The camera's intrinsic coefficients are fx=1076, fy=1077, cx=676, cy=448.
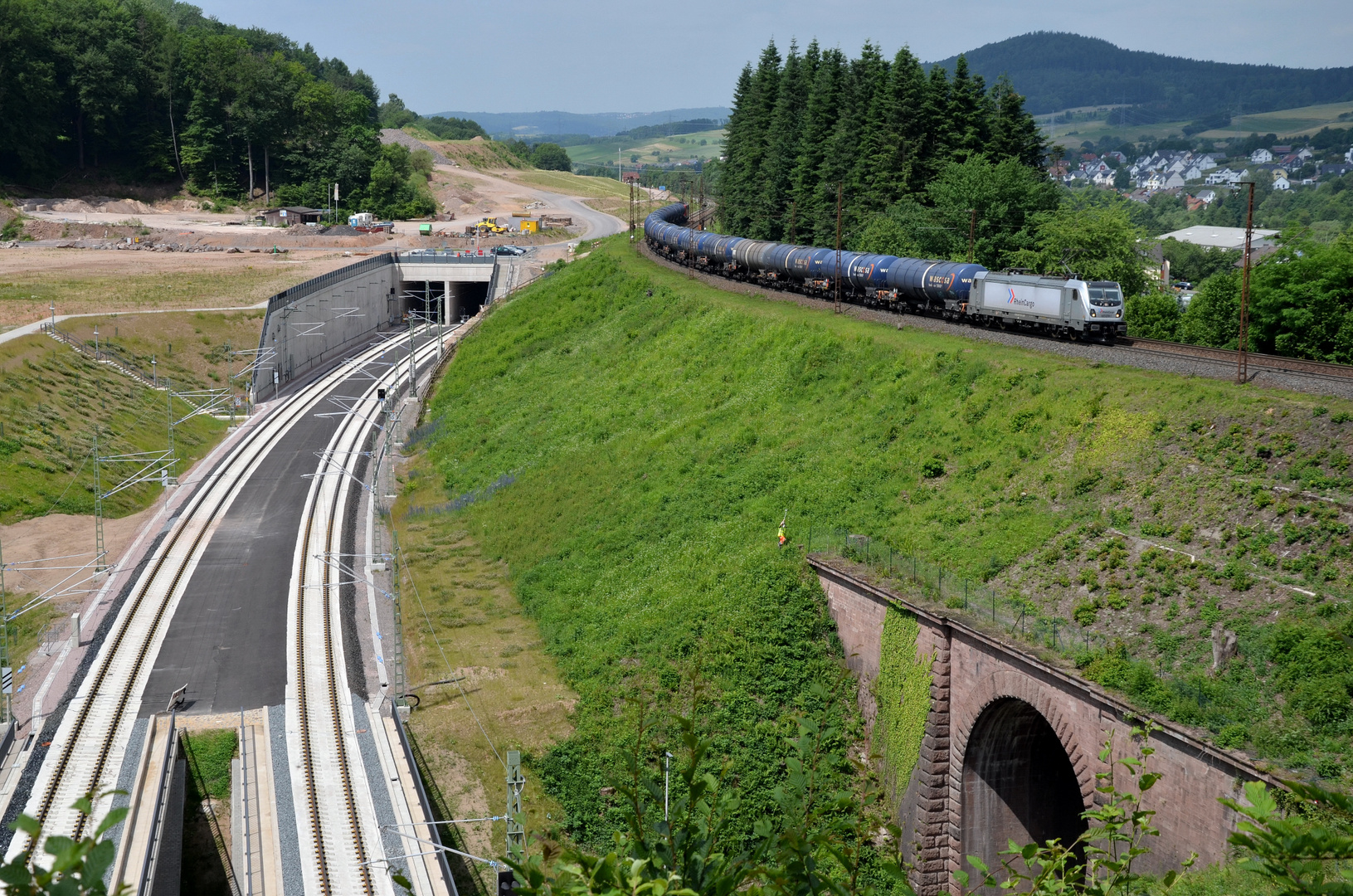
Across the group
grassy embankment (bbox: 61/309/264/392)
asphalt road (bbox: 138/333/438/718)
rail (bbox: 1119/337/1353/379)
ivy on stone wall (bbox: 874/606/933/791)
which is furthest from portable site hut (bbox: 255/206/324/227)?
ivy on stone wall (bbox: 874/606/933/791)

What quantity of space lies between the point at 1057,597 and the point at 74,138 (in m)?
154

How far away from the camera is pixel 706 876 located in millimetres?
7688

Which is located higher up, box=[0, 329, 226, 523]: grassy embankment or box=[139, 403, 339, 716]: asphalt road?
box=[0, 329, 226, 523]: grassy embankment

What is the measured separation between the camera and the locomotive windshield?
139 ft

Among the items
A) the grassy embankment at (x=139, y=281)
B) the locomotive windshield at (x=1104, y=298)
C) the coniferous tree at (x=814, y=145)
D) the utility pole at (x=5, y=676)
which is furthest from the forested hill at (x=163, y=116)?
the locomotive windshield at (x=1104, y=298)

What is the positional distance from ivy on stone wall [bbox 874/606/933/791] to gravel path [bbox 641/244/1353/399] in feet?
45.7

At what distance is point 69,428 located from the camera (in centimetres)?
6266

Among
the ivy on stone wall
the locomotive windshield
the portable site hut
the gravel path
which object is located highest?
the portable site hut

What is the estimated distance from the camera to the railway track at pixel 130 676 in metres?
29.6

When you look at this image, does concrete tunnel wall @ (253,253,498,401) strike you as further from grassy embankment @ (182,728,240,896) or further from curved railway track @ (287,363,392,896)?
grassy embankment @ (182,728,240,896)

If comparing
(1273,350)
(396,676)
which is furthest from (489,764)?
(1273,350)

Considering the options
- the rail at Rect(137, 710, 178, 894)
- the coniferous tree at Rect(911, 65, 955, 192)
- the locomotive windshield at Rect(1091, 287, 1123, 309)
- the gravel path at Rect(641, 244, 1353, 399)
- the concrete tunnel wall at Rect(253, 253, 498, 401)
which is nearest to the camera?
the rail at Rect(137, 710, 178, 894)

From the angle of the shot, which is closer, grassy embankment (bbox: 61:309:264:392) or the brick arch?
the brick arch

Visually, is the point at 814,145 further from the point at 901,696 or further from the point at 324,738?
the point at 324,738
